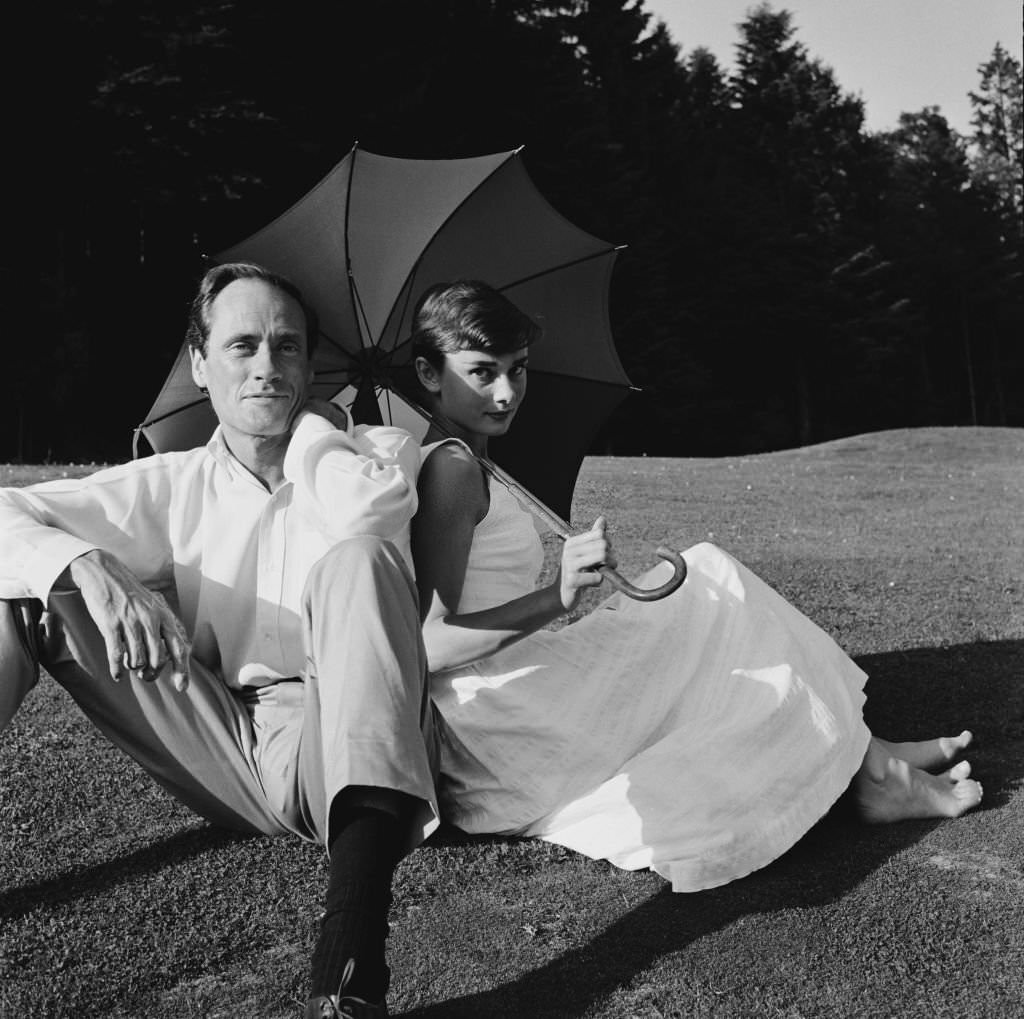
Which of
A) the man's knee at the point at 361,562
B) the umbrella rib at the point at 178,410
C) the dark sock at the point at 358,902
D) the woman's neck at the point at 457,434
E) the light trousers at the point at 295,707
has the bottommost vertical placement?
the dark sock at the point at 358,902

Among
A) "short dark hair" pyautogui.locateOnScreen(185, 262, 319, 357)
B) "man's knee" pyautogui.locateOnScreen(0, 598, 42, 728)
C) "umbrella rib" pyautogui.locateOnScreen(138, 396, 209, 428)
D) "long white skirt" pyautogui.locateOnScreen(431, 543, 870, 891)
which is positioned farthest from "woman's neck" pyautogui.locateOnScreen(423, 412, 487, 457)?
"man's knee" pyautogui.locateOnScreen(0, 598, 42, 728)

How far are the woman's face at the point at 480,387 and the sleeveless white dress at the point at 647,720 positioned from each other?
35 centimetres

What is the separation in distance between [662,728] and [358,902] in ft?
4.97

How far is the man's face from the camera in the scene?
3623 mm

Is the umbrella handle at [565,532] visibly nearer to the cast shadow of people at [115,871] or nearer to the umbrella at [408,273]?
the umbrella at [408,273]

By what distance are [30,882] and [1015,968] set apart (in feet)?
8.23

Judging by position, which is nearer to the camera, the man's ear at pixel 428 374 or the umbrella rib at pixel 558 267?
the man's ear at pixel 428 374

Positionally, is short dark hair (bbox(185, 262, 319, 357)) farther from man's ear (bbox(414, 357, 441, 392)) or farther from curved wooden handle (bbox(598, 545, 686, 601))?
curved wooden handle (bbox(598, 545, 686, 601))

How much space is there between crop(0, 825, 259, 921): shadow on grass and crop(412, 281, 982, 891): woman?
2.41 ft

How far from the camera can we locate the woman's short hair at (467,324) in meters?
3.93

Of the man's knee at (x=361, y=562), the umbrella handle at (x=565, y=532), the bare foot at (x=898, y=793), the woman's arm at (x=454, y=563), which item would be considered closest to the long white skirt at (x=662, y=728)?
the bare foot at (x=898, y=793)

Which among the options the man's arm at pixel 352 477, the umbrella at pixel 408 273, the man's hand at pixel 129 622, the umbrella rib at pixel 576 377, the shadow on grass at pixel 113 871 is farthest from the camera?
the umbrella rib at pixel 576 377

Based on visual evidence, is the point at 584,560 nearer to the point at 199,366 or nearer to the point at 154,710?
the point at 154,710

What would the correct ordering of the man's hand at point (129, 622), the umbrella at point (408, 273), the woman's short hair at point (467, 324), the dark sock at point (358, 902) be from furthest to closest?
the umbrella at point (408, 273) → the woman's short hair at point (467, 324) → the man's hand at point (129, 622) → the dark sock at point (358, 902)
